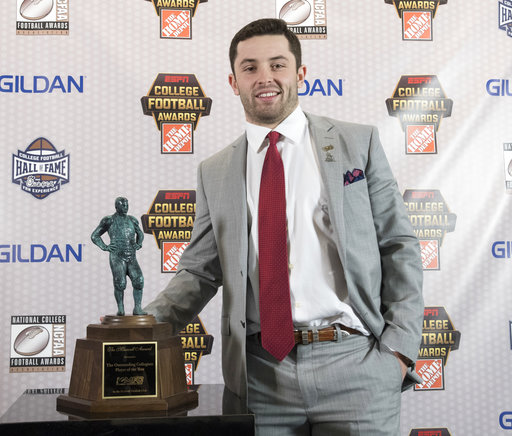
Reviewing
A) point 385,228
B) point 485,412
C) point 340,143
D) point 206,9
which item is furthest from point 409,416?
point 206,9

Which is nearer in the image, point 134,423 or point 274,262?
point 134,423

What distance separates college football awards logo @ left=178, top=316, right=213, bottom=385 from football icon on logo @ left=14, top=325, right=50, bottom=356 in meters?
0.62

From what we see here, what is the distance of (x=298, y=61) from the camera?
178 cm

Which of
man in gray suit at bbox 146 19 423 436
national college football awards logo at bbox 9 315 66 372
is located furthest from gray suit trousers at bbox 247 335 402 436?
national college football awards logo at bbox 9 315 66 372

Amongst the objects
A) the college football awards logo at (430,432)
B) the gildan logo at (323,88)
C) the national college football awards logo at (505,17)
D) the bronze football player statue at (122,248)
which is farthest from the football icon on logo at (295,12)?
the college football awards logo at (430,432)

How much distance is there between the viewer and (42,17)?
2764 millimetres

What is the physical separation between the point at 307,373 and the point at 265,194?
497 mm

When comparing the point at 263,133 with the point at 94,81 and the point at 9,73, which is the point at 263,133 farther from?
the point at 9,73

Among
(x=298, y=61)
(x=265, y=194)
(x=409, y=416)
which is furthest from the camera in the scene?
(x=409, y=416)

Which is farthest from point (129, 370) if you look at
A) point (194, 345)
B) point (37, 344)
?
point (37, 344)

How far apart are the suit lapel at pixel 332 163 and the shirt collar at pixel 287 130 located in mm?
36

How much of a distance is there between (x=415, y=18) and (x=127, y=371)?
2.30m

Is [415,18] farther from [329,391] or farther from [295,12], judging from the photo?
[329,391]

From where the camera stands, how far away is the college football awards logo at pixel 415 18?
9.34 feet
